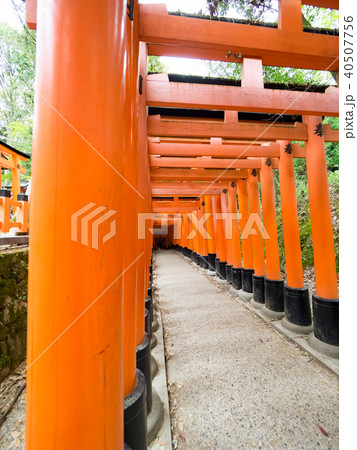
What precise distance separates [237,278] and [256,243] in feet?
6.59

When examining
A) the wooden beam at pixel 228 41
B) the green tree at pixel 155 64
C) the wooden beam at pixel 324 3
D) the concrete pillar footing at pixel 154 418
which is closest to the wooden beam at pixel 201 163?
the green tree at pixel 155 64

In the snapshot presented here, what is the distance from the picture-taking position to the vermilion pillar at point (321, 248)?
342 centimetres

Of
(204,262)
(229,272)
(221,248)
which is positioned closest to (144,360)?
(229,272)

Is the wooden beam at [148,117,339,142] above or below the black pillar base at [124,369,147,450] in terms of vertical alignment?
above

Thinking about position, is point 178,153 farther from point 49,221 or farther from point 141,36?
point 49,221

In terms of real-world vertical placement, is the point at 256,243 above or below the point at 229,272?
above

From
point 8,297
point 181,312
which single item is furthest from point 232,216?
point 8,297

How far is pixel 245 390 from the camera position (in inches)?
107

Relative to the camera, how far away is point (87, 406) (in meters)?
0.71

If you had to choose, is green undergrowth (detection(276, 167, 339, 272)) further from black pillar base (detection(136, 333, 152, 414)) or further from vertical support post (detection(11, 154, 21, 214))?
vertical support post (detection(11, 154, 21, 214))

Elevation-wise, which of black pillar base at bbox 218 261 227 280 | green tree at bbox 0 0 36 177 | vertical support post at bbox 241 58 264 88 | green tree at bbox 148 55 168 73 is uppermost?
green tree at bbox 0 0 36 177

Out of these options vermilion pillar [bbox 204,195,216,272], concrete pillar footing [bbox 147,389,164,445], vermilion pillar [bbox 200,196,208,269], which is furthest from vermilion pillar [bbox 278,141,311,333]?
vermilion pillar [bbox 200,196,208,269]

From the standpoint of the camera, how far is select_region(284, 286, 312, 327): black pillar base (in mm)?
4148

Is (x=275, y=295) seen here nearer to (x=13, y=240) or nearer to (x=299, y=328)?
(x=299, y=328)
